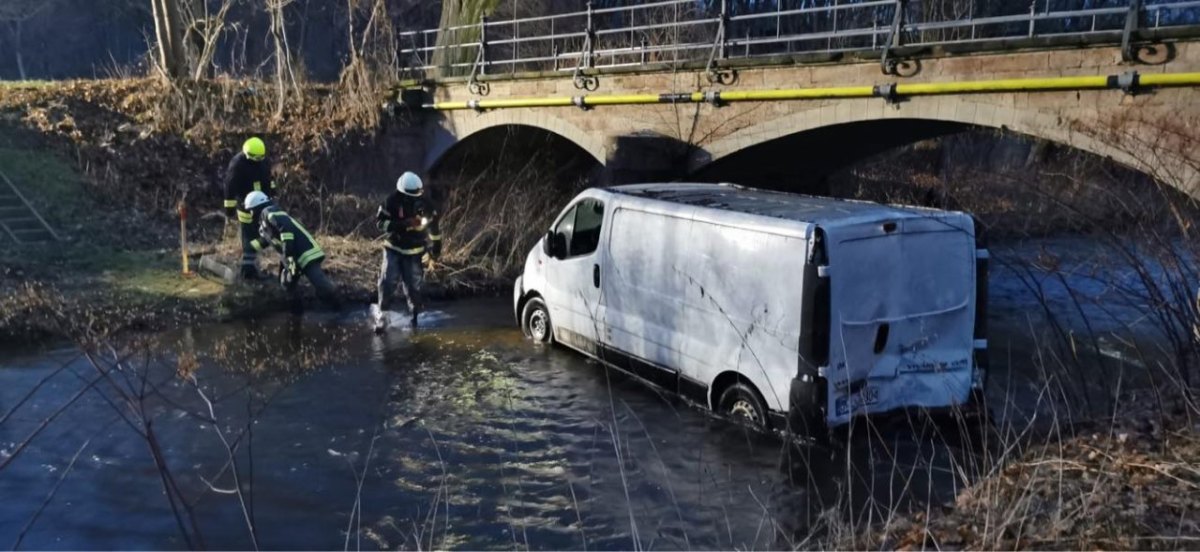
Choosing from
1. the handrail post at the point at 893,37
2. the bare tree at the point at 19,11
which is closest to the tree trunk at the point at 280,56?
the handrail post at the point at 893,37

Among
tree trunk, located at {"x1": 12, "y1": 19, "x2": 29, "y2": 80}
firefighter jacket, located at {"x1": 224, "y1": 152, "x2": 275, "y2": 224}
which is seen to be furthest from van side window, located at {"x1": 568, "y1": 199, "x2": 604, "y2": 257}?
tree trunk, located at {"x1": 12, "y1": 19, "x2": 29, "y2": 80}

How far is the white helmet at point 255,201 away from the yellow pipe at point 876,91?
5.74 metres

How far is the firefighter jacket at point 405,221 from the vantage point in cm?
A: 1137

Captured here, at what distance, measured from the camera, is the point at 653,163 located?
1509 cm

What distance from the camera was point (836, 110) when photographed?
502 inches

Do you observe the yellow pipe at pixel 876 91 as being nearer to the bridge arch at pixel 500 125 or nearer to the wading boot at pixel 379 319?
the bridge arch at pixel 500 125

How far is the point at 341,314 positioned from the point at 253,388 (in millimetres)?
3874

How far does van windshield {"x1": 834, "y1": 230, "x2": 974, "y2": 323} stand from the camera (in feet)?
22.8

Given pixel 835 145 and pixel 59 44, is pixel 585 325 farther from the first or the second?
pixel 59 44

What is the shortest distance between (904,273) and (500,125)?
12.5 m

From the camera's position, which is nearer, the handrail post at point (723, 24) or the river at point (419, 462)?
the river at point (419, 462)

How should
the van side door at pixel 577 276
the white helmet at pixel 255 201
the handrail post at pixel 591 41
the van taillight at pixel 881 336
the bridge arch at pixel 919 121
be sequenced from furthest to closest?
the handrail post at pixel 591 41 → the white helmet at pixel 255 201 → the bridge arch at pixel 919 121 → the van side door at pixel 577 276 → the van taillight at pixel 881 336

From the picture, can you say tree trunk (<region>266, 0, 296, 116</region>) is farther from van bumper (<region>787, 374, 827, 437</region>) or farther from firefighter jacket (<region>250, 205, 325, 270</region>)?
van bumper (<region>787, 374, 827, 437</region>)

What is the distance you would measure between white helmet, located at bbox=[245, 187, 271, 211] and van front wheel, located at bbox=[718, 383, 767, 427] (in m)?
7.67
